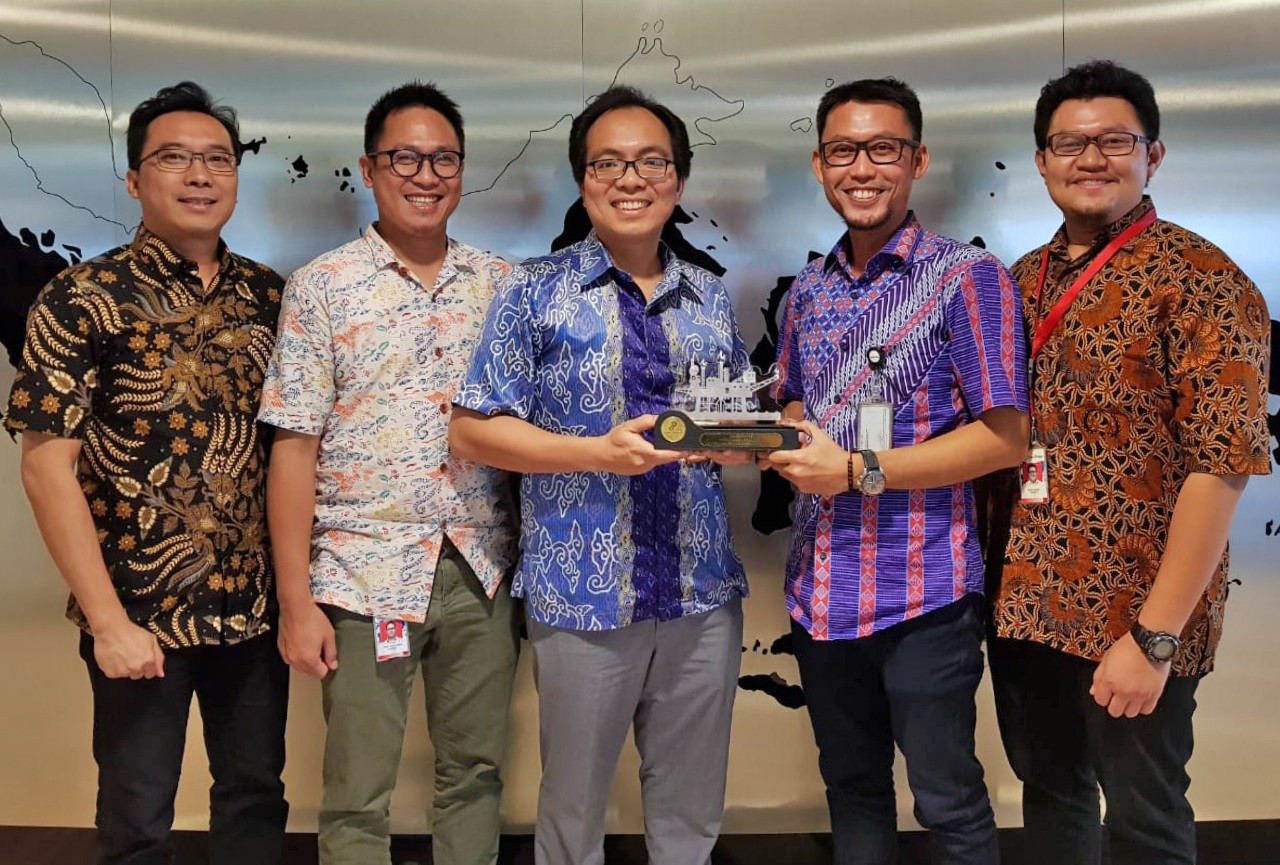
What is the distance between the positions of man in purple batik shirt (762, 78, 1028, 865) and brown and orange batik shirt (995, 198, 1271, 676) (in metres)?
0.10

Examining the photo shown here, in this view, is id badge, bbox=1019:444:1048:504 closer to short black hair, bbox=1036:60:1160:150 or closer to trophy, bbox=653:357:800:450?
trophy, bbox=653:357:800:450

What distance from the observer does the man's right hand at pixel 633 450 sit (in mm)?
1722

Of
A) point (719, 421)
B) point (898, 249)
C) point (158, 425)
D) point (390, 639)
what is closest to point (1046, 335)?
point (898, 249)

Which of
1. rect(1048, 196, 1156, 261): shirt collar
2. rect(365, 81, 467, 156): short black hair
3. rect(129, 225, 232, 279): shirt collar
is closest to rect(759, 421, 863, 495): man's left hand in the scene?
rect(1048, 196, 1156, 261): shirt collar

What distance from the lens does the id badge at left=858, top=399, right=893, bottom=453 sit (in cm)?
185

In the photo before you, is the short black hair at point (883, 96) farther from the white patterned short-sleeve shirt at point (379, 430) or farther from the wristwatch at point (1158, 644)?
the wristwatch at point (1158, 644)

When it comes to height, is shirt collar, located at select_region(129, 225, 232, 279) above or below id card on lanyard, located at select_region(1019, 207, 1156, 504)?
above

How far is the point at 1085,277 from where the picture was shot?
73.7 inches

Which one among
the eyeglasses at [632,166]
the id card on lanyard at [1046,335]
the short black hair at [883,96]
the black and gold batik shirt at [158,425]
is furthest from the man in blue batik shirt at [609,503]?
the id card on lanyard at [1046,335]

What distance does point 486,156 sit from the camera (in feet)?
8.80

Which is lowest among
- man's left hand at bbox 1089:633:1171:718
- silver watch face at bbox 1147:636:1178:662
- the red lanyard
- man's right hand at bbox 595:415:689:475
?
man's left hand at bbox 1089:633:1171:718

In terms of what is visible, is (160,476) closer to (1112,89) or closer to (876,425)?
(876,425)

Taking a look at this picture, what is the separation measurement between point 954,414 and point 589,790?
3.63 feet

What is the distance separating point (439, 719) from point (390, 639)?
10.9 inches
